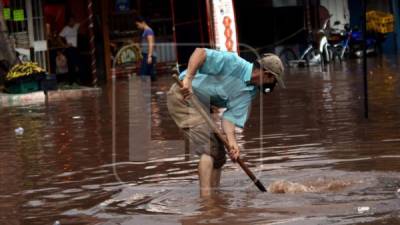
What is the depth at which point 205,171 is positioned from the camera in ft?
25.7

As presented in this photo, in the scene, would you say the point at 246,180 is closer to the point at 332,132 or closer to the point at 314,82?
the point at 332,132

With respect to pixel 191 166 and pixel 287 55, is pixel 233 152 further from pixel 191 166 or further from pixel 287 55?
pixel 287 55

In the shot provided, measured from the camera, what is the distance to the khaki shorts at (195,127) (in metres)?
7.88

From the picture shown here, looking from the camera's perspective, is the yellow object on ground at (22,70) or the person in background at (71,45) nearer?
the yellow object on ground at (22,70)

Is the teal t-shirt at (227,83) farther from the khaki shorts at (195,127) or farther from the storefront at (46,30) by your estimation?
the storefront at (46,30)

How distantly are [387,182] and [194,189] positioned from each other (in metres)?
1.75

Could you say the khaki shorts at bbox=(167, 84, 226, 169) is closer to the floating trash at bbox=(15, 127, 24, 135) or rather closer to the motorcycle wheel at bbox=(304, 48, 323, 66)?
the floating trash at bbox=(15, 127, 24, 135)

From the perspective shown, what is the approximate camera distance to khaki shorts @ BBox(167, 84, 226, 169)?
788 cm

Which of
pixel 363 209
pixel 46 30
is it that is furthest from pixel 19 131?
pixel 46 30

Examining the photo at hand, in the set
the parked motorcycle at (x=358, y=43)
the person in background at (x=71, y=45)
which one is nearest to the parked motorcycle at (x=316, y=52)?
the parked motorcycle at (x=358, y=43)

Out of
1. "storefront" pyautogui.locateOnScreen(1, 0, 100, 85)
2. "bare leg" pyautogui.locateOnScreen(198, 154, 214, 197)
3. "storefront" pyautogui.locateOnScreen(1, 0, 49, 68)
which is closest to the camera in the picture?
"bare leg" pyautogui.locateOnScreen(198, 154, 214, 197)

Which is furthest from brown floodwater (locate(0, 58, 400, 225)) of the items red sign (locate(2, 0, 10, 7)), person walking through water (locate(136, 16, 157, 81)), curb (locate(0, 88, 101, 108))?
red sign (locate(2, 0, 10, 7))

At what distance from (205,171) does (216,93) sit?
680 mm

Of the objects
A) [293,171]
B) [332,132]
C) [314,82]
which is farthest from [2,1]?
[293,171]
